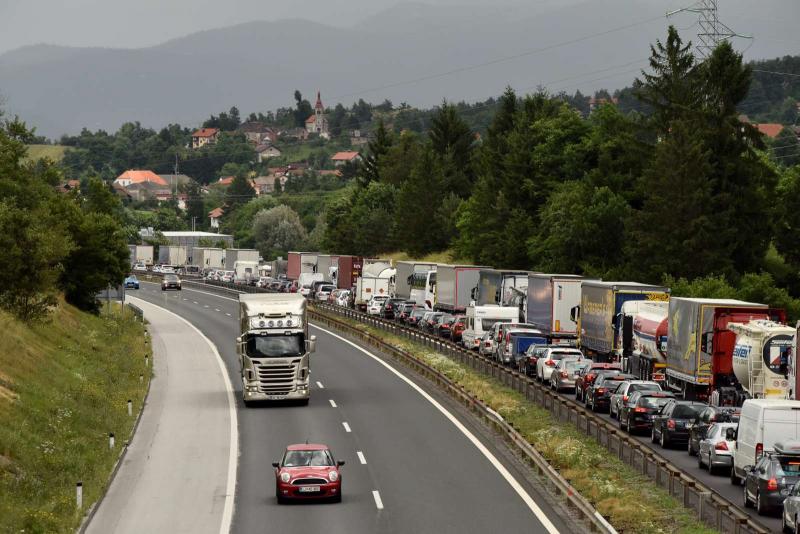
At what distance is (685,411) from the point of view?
38656mm

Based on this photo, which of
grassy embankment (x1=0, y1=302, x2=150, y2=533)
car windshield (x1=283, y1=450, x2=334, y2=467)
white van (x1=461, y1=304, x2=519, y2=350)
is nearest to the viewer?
grassy embankment (x1=0, y1=302, x2=150, y2=533)

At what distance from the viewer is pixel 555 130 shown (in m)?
125

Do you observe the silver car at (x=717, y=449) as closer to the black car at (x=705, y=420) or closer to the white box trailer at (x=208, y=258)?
the black car at (x=705, y=420)

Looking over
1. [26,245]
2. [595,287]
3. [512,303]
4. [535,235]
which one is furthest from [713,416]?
[535,235]

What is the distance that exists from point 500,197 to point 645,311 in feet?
243

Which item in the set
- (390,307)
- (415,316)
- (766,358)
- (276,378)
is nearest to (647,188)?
(415,316)

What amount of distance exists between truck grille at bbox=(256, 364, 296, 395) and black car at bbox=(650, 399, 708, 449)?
51.1 ft

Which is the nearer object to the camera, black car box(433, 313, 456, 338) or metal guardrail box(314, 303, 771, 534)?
metal guardrail box(314, 303, 771, 534)

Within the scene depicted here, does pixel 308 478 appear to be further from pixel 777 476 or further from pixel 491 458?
pixel 777 476

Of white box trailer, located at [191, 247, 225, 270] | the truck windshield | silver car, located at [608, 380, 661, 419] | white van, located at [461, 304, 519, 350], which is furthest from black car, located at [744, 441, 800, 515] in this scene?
white box trailer, located at [191, 247, 225, 270]

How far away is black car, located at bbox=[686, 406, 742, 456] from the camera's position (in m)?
35.8

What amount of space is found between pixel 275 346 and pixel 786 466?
25039 mm

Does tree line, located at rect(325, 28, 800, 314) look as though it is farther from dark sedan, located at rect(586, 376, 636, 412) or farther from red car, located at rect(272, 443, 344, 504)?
red car, located at rect(272, 443, 344, 504)

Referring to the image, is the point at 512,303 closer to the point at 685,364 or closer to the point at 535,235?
the point at 685,364
